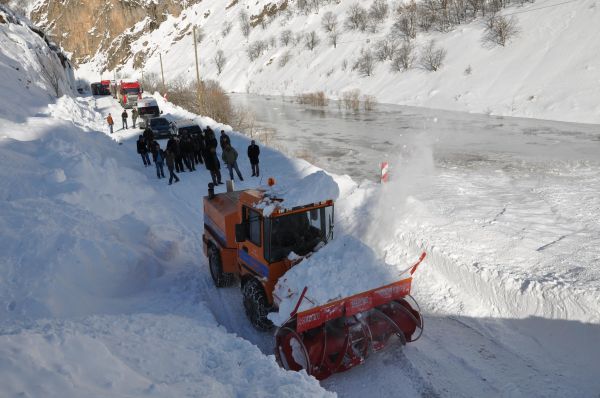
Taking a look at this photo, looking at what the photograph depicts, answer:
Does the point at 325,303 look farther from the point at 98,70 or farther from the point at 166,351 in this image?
the point at 98,70

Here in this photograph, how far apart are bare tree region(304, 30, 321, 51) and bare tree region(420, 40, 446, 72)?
21.7 m

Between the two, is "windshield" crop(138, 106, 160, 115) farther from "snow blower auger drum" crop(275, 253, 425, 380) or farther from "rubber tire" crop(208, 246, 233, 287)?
"snow blower auger drum" crop(275, 253, 425, 380)

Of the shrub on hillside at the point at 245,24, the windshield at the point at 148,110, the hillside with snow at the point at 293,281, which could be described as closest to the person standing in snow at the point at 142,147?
the hillside with snow at the point at 293,281

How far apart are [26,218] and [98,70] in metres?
106

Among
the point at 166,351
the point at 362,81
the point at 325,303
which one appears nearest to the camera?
the point at 166,351

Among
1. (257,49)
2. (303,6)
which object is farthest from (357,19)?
Answer: (257,49)

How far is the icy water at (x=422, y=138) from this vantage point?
1735 centimetres

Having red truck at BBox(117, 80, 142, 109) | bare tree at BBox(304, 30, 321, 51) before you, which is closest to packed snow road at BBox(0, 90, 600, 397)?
red truck at BBox(117, 80, 142, 109)

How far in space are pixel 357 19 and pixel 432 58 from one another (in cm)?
2062

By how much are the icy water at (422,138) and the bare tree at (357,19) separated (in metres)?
24.6

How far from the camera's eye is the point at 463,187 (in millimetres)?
12500

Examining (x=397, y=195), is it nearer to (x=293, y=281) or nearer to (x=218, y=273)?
(x=218, y=273)

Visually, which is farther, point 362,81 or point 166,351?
point 362,81

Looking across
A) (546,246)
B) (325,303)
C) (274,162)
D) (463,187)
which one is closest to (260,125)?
(274,162)
